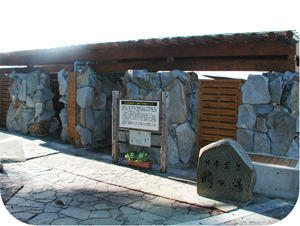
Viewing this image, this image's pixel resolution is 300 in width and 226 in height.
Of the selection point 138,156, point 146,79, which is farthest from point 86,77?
point 138,156

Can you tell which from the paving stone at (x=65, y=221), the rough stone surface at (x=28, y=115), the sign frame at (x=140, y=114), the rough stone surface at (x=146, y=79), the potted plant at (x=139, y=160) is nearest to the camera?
the paving stone at (x=65, y=221)

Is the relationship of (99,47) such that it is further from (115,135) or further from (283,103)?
(283,103)

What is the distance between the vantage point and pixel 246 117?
7.62 meters

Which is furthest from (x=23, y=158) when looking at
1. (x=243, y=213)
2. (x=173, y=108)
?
(x=243, y=213)

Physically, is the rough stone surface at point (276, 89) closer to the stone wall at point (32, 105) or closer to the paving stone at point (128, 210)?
the paving stone at point (128, 210)

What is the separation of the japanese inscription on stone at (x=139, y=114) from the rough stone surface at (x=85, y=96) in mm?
2491

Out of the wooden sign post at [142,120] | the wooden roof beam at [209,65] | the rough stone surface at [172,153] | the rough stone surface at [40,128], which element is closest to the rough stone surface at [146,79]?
the wooden roof beam at [209,65]

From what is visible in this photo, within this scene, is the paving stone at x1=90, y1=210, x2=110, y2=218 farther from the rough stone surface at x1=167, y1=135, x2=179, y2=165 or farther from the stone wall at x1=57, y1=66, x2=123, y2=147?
the stone wall at x1=57, y1=66, x2=123, y2=147

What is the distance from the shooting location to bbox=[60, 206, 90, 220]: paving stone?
16.4 ft

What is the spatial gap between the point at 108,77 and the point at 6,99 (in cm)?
631

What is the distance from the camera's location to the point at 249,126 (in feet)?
24.9

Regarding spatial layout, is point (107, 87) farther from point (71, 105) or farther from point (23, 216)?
point (23, 216)

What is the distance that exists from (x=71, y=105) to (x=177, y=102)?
176 inches

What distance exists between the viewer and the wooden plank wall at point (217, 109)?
793 cm
